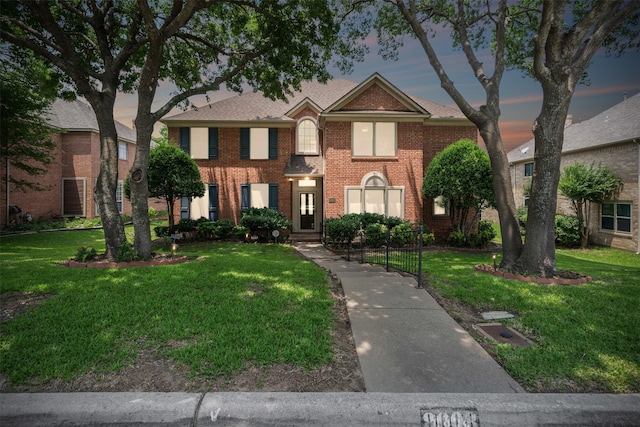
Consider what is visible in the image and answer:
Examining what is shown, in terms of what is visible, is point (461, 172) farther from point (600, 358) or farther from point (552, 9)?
point (600, 358)

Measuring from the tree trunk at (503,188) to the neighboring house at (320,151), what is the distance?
19.5 feet

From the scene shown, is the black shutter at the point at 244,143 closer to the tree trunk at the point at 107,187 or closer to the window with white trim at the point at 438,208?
the tree trunk at the point at 107,187

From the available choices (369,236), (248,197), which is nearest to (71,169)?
(248,197)

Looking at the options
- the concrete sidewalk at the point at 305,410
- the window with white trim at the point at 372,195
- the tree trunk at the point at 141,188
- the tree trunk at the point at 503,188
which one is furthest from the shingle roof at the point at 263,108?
the concrete sidewalk at the point at 305,410

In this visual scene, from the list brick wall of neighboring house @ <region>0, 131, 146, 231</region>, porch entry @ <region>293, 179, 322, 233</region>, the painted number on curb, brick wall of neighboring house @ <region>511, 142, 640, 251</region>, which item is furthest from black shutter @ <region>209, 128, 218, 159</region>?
brick wall of neighboring house @ <region>511, 142, 640, 251</region>

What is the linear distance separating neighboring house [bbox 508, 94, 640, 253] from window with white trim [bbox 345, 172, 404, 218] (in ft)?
36.5

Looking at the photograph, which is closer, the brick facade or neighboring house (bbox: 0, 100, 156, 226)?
the brick facade

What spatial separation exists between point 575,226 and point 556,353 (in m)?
16.8

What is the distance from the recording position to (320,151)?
15859mm

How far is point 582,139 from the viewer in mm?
17859

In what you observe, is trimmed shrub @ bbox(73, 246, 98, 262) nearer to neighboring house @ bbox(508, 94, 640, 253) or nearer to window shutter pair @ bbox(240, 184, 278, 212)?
window shutter pair @ bbox(240, 184, 278, 212)

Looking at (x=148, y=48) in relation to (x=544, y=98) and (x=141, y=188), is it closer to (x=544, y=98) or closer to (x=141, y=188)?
(x=141, y=188)

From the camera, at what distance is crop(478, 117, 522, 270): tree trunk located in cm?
804

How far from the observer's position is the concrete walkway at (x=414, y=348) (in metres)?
3.02
